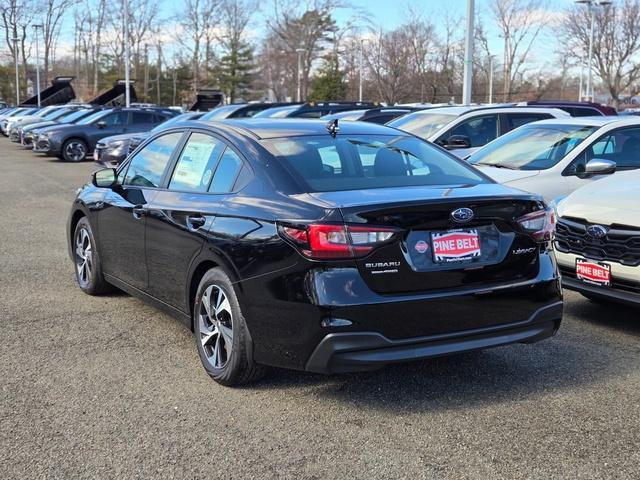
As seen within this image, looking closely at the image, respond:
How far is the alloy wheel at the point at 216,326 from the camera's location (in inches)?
169

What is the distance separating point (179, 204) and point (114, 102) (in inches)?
1797

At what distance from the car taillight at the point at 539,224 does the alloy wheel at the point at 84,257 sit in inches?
148

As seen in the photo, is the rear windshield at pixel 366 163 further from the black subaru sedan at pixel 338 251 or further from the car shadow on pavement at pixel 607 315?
the car shadow on pavement at pixel 607 315

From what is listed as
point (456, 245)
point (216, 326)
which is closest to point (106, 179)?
point (216, 326)

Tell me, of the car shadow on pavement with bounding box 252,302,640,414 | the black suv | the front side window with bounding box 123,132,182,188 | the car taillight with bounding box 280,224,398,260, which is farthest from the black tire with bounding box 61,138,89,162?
the car taillight with bounding box 280,224,398,260

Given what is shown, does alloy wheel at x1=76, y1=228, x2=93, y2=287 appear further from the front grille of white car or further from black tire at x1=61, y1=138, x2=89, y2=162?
black tire at x1=61, y1=138, x2=89, y2=162

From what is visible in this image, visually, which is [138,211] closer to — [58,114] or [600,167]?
[600,167]

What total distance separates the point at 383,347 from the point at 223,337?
3.45ft

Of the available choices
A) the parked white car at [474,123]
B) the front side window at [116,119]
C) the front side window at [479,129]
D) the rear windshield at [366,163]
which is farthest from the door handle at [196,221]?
the front side window at [116,119]

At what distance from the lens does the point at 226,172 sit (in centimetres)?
457

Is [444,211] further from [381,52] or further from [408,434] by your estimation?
[381,52]

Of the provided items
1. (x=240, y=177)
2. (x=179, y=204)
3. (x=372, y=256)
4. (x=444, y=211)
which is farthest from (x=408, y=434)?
(x=179, y=204)

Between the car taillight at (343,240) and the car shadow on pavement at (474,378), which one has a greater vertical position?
the car taillight at (343,240)

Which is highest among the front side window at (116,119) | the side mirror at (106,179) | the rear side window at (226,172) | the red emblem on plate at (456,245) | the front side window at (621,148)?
the front side window at (116,119)
